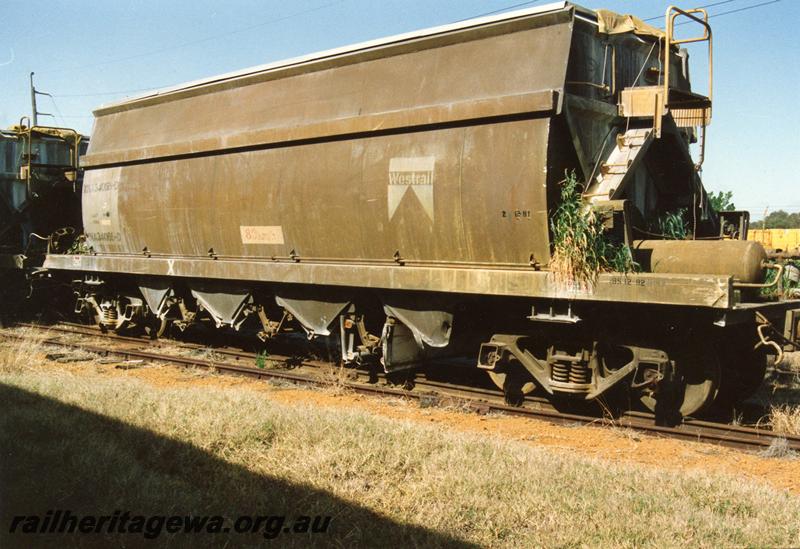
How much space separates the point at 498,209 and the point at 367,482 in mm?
3242

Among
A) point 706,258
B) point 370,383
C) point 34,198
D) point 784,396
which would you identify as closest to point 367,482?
point 706,258

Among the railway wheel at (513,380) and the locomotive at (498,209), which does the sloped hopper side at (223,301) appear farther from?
the railway wheel at (513,380)

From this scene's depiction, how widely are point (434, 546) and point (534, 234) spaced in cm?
369

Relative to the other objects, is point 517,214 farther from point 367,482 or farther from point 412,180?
point 367,482

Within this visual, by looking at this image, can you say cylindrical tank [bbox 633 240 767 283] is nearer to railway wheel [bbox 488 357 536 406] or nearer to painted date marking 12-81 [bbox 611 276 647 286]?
painted date marking 12-81 [bbox 611 276 647 286]

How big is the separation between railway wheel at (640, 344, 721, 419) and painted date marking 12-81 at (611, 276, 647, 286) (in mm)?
1067

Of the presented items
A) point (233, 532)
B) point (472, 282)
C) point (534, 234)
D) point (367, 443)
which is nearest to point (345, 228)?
point (472, 282)

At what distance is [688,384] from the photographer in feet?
25.0

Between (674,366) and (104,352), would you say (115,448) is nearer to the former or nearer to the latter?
(674,366)

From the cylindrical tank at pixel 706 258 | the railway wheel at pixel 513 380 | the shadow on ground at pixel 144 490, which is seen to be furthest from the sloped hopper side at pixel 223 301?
the cylindrical tank at pixel 706 258

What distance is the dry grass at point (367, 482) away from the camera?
450 cm

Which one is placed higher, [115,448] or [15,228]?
[15,228]

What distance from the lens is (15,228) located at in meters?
15.6

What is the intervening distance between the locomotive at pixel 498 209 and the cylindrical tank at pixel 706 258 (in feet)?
0.07
